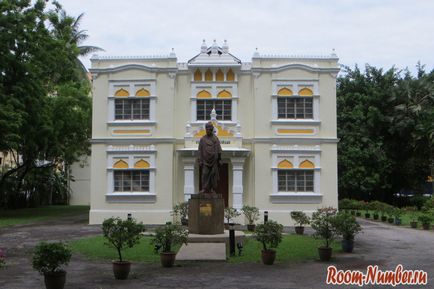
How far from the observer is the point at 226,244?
15609 millimetres

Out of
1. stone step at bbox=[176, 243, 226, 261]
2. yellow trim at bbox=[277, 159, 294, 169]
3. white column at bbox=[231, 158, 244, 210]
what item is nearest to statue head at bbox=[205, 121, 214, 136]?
stone step at bbox=[176, 243, 226, 261]

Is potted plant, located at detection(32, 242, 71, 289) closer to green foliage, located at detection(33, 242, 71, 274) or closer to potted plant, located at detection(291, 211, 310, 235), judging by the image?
green foliage, located at detection(33, 242, 71, 274)

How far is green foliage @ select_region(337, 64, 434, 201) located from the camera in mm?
35781

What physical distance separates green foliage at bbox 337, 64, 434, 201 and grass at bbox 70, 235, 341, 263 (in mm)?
19005

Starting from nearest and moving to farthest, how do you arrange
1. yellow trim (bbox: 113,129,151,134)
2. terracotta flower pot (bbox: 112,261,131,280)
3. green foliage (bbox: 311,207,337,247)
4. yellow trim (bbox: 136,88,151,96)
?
terracotta flower pot (bbox: 112,261,131,280) < green foliage (bbox: 311,207,337,247) < yellow trim (bbox: 113,129,151,134) < yellow trim (bbox: 136,88,151,96)

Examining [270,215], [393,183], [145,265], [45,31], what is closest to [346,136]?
[393,183]

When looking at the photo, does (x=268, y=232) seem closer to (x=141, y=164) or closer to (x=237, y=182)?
(x=237, y=182)

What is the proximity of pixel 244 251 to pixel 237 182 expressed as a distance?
10.1 m

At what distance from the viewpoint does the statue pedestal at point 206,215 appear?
1652cm

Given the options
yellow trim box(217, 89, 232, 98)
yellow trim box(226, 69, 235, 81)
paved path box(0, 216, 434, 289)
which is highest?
yellow trim box(226, 69, 235, 81)

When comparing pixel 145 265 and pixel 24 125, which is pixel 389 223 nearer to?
pixel 145 265

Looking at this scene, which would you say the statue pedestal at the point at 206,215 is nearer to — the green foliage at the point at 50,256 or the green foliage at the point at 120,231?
the green foliage at the point at 120,231

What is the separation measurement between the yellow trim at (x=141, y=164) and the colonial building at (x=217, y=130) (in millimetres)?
47

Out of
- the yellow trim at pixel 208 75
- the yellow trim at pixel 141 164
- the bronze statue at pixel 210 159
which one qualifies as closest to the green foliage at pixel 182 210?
the yellow trim at pixel 141 164
